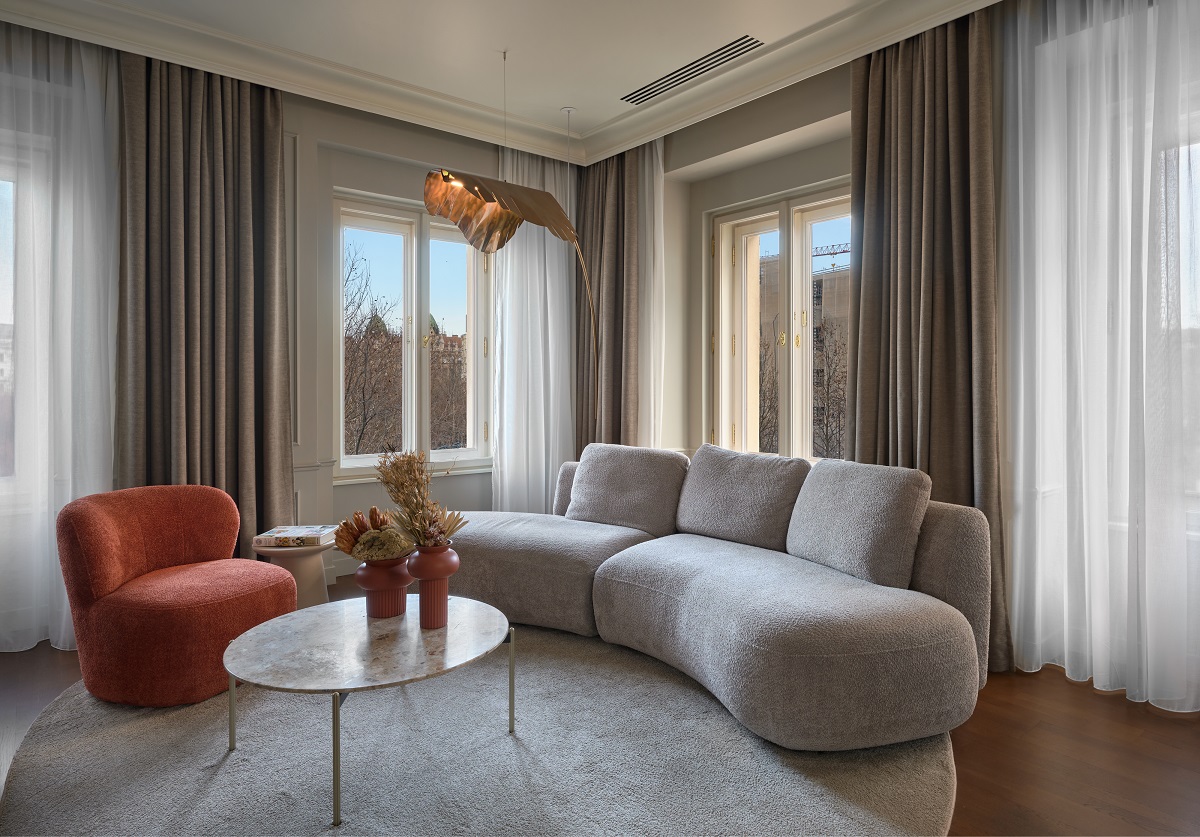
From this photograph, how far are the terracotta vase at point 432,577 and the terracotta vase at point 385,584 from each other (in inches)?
2.6

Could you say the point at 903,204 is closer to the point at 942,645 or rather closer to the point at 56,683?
the point at 942,645

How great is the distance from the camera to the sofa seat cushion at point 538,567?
9.92 feet

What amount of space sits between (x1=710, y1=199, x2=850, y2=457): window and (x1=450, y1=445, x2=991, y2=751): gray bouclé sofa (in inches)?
37.6

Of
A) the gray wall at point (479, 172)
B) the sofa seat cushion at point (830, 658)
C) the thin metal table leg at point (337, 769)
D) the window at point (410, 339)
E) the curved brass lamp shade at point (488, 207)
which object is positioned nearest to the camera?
the thin metal table leg at point (337, 769)

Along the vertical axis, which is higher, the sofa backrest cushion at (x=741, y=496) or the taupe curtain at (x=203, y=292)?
the taupe curtain at (x=203, y=292)

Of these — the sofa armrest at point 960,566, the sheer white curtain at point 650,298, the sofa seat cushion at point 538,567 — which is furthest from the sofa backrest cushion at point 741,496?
the sheer white curtain at point 650,298

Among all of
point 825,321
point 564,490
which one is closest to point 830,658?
point 564,490

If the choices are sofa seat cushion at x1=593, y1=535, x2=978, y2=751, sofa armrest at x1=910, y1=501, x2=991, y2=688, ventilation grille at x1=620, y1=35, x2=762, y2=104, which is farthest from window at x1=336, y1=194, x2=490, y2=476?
sofa armrest at x1=910, y1=501, x2=991, y2=688

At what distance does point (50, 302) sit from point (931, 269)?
384 centimetres

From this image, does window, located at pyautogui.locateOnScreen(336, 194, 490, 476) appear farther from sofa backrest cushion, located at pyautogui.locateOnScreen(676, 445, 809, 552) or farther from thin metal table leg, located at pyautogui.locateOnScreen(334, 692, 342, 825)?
thin metal table leg, located at pyautogui.locateOnScreen(334, 692, 342, 825)

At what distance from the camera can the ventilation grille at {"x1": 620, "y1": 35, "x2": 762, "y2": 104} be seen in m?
3.41

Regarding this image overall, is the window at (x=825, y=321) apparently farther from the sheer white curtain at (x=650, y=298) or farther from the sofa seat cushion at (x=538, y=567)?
the sofa seat cushion at (x=538, y=567)

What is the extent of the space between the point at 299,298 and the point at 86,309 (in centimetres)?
98

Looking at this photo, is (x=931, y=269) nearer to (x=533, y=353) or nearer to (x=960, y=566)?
(x=960, y=566)
